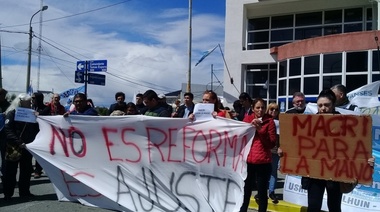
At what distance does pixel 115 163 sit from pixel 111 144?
266mm

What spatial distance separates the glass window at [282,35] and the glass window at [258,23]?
2.11 feet

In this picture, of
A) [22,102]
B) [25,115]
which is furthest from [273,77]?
[25,115]

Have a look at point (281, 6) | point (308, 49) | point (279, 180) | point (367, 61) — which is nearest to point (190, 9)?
point (281, 6)

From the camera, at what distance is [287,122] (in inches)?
182

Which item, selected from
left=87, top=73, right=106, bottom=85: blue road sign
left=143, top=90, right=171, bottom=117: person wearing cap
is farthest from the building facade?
left=143, top=90, right=171, bottom=117: person wearing cap

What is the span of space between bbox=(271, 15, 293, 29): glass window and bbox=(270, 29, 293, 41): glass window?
29cm

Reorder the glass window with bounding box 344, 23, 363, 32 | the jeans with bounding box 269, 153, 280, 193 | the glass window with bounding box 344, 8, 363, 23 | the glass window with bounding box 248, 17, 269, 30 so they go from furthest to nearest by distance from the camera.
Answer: the glass window with bounding box 248, 17, 269, 30, the glass window with bounding box 344, 8, 363, 23, the glass window with bounding box 344, 23, 363, 32, the jeans with bounding box 269, 153, 280, 193

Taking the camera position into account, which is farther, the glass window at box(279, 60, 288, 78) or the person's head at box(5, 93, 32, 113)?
the glass window at box(279, 60, 288, 78)

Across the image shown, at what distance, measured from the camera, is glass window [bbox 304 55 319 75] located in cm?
1838

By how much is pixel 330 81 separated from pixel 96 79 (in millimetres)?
10085

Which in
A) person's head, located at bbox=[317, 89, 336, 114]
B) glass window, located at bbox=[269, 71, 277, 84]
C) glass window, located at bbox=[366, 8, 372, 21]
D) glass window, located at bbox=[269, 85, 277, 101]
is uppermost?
glass window, located at bbox=[366, 8, 372, 21]

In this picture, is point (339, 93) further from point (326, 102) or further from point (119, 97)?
point (119, 97)

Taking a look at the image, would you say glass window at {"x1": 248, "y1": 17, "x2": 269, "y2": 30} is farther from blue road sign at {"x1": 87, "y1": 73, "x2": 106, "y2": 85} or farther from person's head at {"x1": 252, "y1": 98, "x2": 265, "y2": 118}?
person's head at {"x1": 252, "y1": 98, "x2": 265, "y2": 118}

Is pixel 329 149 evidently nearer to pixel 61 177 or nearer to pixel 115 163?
pixel 115 163
